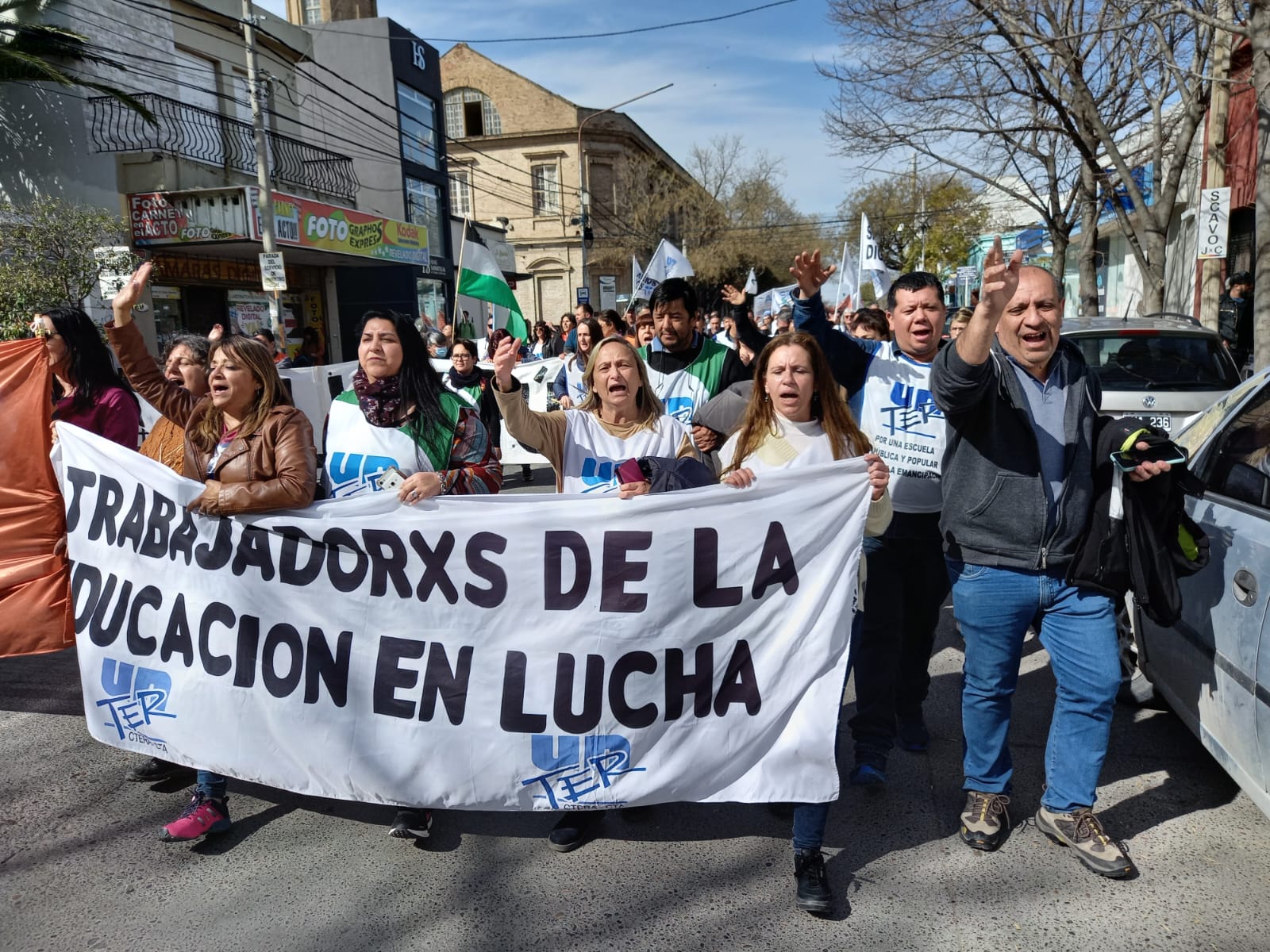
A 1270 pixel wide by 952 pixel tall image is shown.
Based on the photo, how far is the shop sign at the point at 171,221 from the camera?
1552 cm

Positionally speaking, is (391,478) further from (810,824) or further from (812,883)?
(812,883)

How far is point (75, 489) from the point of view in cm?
378

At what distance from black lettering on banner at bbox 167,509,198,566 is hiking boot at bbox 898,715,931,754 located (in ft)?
9.80

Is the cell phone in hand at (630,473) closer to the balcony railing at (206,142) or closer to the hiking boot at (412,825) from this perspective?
the hiking boot at (412,825)

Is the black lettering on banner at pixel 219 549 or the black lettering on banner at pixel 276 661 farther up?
the black lettering on banner at pixel 219 549

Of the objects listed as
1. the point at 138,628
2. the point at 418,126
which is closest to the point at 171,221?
the point at 138,628

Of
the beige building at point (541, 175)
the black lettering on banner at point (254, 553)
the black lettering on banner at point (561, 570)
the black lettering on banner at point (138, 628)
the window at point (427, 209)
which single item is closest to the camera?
the black lettering on banner at point (561, 570)

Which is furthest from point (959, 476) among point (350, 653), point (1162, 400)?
point (1162, 400)

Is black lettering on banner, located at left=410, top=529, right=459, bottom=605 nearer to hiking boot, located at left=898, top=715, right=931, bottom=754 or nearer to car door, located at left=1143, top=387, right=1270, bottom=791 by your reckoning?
hiking boot, located at left=898, top=715, right=931, bottom=754

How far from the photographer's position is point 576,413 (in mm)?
3615

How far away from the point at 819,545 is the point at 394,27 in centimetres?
2767

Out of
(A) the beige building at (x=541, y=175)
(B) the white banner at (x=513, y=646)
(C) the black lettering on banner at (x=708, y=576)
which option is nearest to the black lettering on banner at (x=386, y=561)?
(B) the white banner at (x=513, y=646)

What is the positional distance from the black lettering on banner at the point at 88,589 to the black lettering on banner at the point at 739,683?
98.0 inches

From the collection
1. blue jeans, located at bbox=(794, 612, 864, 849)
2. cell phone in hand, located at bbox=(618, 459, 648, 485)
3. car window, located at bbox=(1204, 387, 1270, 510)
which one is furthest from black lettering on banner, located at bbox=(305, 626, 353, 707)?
car window, located at bbox=(1204, 387, 1270, 510)
